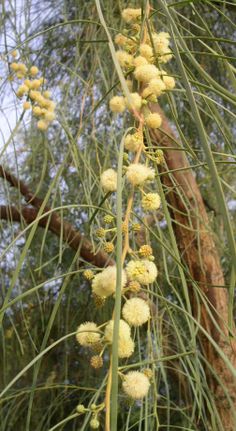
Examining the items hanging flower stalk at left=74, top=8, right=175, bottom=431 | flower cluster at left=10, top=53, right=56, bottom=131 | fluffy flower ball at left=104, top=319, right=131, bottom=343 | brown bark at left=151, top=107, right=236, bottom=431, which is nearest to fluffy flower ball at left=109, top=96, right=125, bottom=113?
hanging flower stalk at left=74, top=8, right=175, bottom=431

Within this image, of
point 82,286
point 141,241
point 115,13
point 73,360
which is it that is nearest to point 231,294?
point 141,241

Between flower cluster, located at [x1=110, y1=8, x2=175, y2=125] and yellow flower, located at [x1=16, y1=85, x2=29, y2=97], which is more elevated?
yellow flower, located at [x1=16, y1=85, x2=29, y2=97]

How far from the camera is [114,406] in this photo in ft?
0.73

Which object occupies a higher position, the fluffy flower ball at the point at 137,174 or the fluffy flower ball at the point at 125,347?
the fluffy flower ball at the point at 137,174

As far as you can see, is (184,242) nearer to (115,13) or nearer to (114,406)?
(115,13)

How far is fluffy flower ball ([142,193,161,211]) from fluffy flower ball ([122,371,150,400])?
12 centimetres

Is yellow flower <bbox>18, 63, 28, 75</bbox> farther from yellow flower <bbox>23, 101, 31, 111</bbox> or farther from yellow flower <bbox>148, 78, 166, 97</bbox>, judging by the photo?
yellow flower <bbox>148, 78, 166, 97</bbox>

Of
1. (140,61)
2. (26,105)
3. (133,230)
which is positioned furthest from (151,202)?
(26,105)

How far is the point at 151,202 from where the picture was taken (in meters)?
0.41

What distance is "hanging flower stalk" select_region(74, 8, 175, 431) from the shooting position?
1.10ft

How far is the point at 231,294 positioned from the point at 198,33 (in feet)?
3.32

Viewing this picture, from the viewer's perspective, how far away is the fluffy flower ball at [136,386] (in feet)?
1.11

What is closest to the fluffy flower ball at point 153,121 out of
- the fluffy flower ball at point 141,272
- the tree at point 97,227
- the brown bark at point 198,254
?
the fluffy flower ball at point 141,272

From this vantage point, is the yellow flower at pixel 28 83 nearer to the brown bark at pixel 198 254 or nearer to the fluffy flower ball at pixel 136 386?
the brown bark at pixel 198 254
